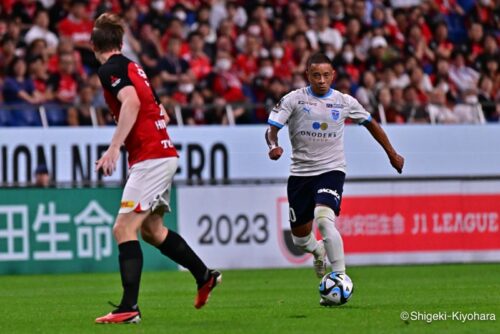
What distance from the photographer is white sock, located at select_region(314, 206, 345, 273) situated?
35.8ft

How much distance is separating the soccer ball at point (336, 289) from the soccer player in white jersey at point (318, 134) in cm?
65

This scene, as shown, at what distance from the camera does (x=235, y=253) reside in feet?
62.3

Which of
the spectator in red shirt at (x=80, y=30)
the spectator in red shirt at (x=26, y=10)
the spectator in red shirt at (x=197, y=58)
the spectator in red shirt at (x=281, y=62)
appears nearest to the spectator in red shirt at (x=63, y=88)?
the spectator in red shirt at (x=80, y=30)

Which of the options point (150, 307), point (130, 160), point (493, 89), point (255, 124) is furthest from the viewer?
point (493, 89)

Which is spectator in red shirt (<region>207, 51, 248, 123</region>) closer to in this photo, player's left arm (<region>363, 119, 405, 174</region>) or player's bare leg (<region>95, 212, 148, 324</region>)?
player's left arm (<region>363, 119, 405, 174</region>)

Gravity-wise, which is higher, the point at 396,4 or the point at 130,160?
the point at 396,4

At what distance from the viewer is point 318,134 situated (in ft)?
37.8

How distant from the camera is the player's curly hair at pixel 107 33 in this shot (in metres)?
9.31

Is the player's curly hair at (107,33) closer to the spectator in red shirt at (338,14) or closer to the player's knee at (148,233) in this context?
the player's knee at (148,233)

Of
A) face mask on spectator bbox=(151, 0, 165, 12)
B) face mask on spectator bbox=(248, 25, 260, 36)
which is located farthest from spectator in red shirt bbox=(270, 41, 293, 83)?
face mask on spectator bbox=(151, 0, 165, 12)

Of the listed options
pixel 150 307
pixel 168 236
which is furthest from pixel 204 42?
pixel 168 236

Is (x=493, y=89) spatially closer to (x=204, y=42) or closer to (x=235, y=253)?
(x=204, y=42)

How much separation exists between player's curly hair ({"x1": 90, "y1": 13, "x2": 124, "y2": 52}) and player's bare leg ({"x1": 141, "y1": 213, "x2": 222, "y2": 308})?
52.8 inches

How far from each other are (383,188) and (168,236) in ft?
33.0
